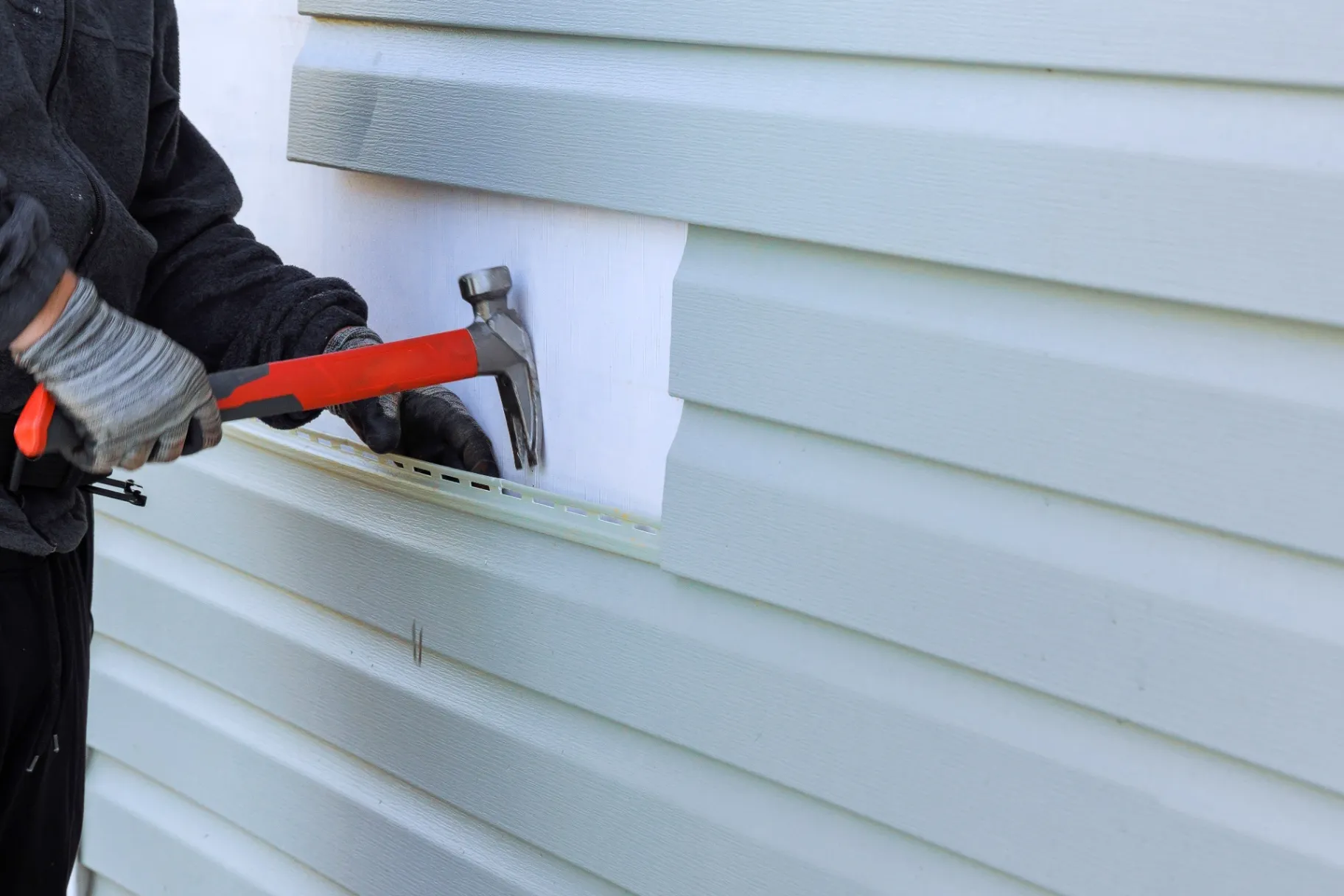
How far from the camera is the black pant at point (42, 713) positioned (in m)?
1.61

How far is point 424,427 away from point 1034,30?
106cm

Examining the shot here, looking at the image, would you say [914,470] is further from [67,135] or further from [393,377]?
[67,135]

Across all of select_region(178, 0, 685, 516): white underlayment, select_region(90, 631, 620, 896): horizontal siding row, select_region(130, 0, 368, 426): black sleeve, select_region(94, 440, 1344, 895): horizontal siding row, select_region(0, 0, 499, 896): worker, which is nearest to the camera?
select_region(94, 440, 1344, 895): horizontal siding row

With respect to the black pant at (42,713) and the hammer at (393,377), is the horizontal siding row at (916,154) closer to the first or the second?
the hammer at (393,377)

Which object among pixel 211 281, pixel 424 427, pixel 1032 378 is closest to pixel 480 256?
pixel 424 427

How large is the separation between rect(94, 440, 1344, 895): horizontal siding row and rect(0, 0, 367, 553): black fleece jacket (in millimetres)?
376

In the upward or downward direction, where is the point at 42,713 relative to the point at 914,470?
downward

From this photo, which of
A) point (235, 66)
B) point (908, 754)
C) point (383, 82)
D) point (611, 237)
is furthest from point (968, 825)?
point (235, 66)

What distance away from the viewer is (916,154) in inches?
48.6

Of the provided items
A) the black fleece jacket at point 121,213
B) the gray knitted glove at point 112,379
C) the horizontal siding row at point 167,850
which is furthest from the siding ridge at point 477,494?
the horizontal siding row at point 167,850

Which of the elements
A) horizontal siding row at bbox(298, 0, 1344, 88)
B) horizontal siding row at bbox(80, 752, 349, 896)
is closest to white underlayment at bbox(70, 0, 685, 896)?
horizontal siding row at bbox(298, 0, 1344, 88)

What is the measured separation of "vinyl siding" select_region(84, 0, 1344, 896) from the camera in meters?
1.08

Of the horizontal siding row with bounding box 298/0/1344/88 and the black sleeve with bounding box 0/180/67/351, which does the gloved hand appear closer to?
the black sleeve with bounding box 0/180/67/351

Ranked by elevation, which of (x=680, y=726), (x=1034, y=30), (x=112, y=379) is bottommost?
(x=680, y=726)
